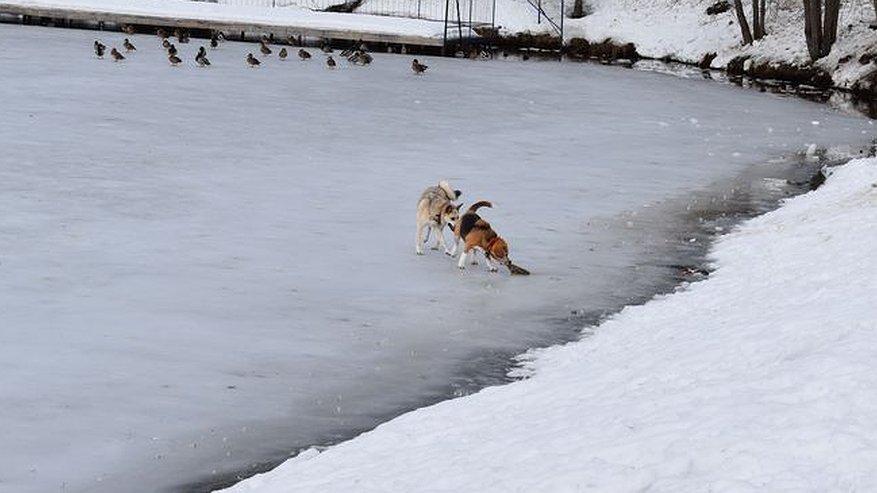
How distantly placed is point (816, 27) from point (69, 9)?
84.7 ft

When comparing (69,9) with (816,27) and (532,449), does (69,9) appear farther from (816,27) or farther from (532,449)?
(532,449)

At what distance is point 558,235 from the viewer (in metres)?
16.8

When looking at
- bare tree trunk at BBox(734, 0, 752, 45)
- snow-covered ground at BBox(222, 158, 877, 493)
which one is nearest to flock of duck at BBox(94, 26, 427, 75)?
bare tree trunk at BBox(734, 0, 752, 45)

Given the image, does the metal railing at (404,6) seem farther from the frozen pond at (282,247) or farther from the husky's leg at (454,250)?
the husky's leg at (454,250)

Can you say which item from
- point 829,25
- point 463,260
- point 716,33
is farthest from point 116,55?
point 716,33

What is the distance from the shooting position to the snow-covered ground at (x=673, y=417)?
7082mm

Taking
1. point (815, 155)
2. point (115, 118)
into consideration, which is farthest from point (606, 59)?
point (115, 118)

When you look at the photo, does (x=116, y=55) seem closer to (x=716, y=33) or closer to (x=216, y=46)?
(x=216, y=46)

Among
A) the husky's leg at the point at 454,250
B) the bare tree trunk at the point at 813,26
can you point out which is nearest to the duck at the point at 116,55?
the bare tree trunk at the point at 813,26

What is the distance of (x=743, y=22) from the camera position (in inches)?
1900

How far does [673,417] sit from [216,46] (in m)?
38.2

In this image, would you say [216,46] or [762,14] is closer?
[216,46]

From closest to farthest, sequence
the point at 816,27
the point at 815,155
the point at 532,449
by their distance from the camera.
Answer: the point at 532,449
the point at 815,155
the point at 816,27

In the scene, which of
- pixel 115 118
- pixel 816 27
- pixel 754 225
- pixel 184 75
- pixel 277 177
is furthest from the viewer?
pixel 816 27
